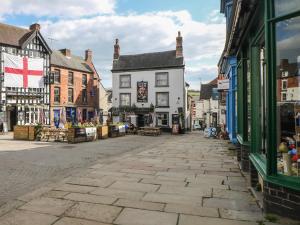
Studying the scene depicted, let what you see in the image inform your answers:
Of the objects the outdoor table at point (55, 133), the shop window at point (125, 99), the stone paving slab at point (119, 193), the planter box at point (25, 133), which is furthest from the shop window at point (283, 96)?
the shop window at point (125, 99)

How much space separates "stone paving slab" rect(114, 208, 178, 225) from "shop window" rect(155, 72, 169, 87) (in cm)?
3086

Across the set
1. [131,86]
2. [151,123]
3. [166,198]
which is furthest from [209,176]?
[131,86]

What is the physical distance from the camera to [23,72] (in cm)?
2958

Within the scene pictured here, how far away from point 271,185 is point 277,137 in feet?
2.53

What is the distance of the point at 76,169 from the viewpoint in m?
9.66

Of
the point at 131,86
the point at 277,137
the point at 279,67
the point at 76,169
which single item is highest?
the point at 131,86

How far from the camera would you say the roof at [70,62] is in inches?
1409

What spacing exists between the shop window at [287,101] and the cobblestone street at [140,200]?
1.09m

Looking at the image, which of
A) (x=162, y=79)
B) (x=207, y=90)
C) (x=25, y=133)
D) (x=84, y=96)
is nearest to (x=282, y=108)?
(x=25, y=133)

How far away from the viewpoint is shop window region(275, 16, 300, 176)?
4652 millimetres

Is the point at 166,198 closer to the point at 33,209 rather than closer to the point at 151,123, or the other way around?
the point at 33,209

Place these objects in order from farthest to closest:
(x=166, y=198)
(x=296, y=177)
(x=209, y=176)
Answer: (x=209, y=176) < (x=166, y=198) < (x=296, y=177)

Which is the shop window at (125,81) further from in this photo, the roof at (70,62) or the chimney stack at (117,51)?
the roof at (70,62)

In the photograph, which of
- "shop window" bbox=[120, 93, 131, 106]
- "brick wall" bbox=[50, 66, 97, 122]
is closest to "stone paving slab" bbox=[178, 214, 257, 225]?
"brick wall" bbox=[50, 66, 97, 122]
